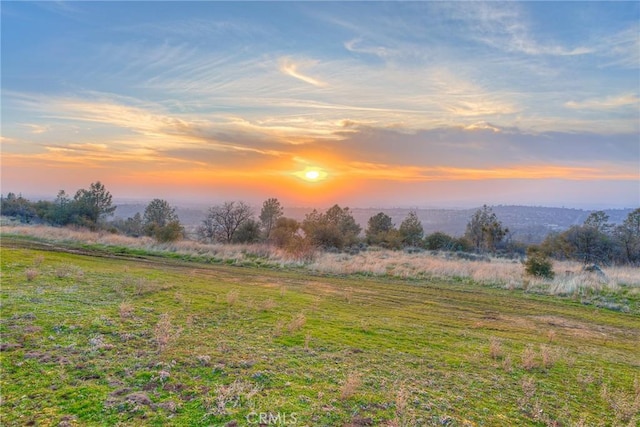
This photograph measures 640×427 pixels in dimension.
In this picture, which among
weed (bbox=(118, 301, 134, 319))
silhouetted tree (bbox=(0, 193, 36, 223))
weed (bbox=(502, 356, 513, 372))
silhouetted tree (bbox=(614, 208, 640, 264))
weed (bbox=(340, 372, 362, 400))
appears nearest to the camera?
weed (bbox=(340, 372, 362, 400))

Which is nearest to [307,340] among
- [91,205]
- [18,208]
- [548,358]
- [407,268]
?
[548,358]

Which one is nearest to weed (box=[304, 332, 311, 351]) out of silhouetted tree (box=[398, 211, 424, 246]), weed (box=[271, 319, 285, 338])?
weed (box=[271, 319, 285, 338])

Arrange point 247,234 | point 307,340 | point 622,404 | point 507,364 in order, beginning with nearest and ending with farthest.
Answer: point 622,404 < point 507,364 < point 307,340 < point 247,234

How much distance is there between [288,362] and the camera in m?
6.39

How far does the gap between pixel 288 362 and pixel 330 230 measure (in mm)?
31883

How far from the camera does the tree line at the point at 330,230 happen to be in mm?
34594

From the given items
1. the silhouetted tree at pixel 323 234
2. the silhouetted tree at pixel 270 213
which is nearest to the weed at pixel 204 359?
the silhouetted tree at pixel 323 234

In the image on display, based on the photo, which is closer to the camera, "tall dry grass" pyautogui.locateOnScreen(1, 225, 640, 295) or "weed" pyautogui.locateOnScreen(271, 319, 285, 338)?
"weed" pyautogui.locateOnScreen(271, 319, 285, 338)

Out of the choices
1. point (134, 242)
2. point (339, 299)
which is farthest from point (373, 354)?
point (134, 242)

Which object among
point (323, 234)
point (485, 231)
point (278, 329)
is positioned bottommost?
point (278, 329)

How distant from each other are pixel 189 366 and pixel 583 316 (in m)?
13.5

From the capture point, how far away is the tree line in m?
34.6

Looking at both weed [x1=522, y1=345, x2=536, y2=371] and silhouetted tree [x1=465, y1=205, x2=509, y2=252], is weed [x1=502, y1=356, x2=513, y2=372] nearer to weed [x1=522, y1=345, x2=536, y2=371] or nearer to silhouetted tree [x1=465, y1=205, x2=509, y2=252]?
weed [x1=522, y1=345, x2=536, y2=371]

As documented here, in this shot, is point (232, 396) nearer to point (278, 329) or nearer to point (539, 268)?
point (278, 329)
